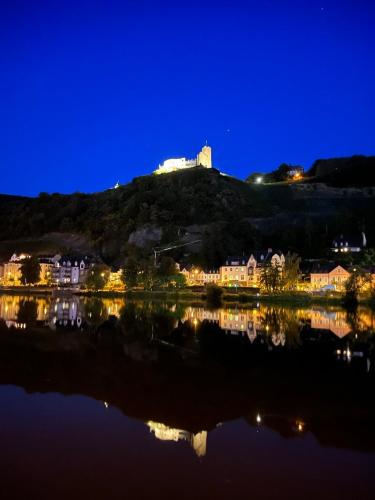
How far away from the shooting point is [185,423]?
9.77 metres

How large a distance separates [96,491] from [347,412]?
6771mm

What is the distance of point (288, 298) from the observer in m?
60.5

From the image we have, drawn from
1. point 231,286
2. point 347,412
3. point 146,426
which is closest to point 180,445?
point 146,426

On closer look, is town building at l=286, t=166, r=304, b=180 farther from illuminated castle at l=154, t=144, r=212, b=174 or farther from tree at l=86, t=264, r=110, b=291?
tree at l=86, t=264, r=110, b=291

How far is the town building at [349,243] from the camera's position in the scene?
83375mm

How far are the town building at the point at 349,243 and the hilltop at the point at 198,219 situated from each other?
8.03 feet

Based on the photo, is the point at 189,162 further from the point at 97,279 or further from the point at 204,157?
the point at 97,279

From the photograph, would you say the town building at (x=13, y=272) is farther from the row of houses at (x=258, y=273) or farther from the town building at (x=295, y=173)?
the town building at (x=295, y=173)

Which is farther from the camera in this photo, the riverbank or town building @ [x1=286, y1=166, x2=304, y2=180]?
town building @ [x1=286, y1=166, x2=304, y2=180]

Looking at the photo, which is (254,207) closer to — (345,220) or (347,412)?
(345,220)

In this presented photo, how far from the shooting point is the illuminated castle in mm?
136925

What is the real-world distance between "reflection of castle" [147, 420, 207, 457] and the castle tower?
425ft

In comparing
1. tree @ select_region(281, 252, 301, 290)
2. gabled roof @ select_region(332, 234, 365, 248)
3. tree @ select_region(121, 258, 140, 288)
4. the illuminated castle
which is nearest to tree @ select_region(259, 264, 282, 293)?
tree @ select_region(281, 252, 301, 290)

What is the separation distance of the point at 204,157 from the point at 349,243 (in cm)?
6451
